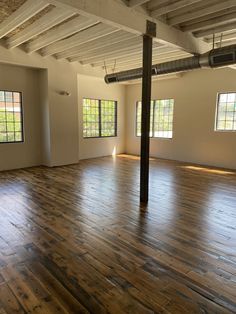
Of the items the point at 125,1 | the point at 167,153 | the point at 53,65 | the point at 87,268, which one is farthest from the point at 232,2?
the point at 167,153

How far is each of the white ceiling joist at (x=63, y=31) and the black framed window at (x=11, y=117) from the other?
1547mm

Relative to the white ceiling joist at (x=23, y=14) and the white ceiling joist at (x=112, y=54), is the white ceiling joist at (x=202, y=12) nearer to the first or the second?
the white ceiling joist at (x=112, y=54)

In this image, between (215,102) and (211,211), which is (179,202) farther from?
(215,102)

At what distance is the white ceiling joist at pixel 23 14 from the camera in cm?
363

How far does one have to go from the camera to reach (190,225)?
10.8ft

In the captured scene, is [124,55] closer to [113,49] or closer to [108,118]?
[113,49]

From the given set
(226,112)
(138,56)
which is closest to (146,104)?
(138,56)

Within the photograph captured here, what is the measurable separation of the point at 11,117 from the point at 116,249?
217 inches

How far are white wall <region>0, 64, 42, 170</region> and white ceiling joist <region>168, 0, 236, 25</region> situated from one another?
4385 millimetres

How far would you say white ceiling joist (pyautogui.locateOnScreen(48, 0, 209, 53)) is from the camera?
3041mm

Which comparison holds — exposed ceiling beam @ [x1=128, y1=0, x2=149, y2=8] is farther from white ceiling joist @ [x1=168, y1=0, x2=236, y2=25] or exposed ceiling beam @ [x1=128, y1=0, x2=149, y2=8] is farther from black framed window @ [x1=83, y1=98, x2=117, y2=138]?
black framed window @ [x1=83, y1=98, x2=117, y2=138]

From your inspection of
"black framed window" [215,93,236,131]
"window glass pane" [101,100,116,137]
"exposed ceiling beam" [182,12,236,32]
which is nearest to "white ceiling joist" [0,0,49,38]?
"exposed ceiling beam" [182,12,236,32]

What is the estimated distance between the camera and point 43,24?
14.2 feet

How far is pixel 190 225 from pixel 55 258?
1.82m
